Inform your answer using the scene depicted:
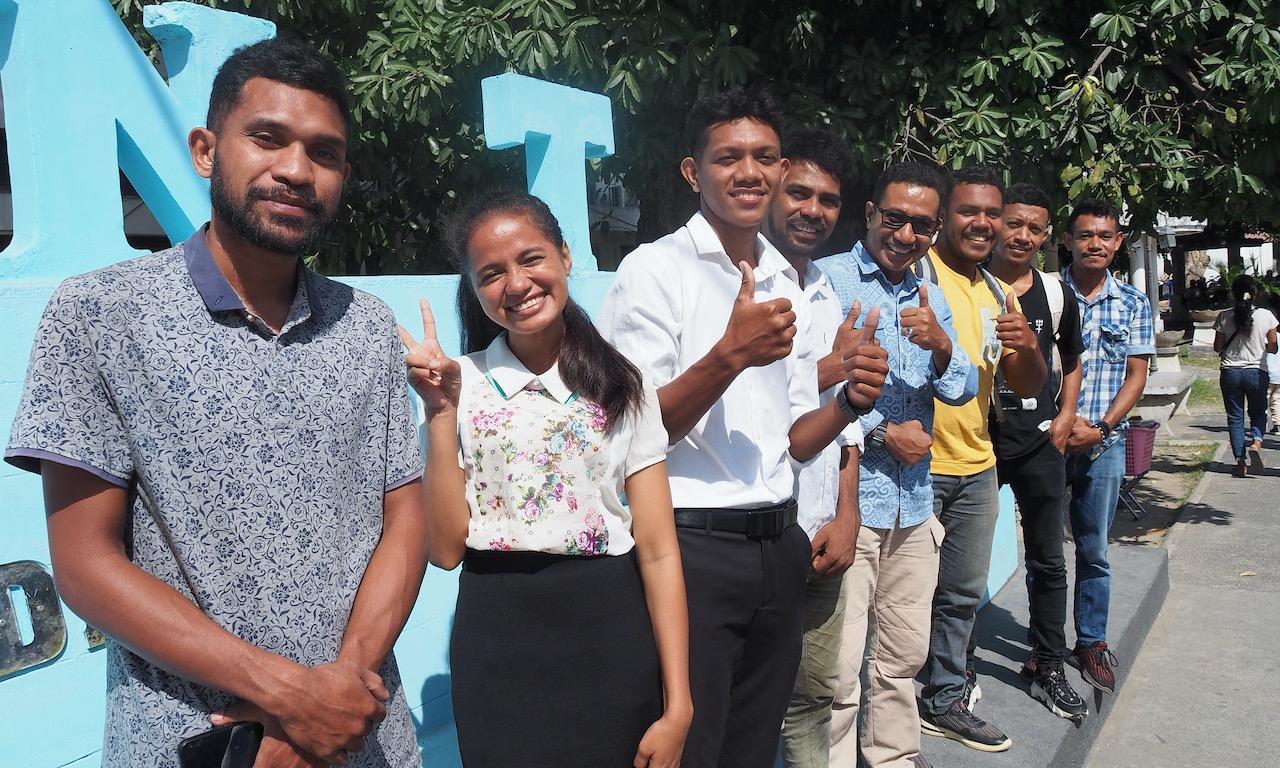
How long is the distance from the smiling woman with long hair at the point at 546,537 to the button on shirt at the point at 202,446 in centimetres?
28

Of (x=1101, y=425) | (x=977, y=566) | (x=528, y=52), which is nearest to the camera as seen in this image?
(x=977, y=566)

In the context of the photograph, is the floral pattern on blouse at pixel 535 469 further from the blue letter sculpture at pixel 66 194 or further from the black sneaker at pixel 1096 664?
the black sneaker at pixel 1096 664

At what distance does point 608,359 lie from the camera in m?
1.89


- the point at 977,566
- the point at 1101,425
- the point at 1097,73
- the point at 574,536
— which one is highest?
the point at 1097,73

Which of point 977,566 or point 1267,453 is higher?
point 977,566

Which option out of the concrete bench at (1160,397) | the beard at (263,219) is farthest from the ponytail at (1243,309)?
the beard at (263,219)

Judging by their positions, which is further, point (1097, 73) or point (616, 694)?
point (1097, 73)

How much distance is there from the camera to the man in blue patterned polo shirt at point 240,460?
1.29m

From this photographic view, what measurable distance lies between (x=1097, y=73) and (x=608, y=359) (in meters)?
4.18

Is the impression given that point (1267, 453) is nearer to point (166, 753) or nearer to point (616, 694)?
point (616, 694)

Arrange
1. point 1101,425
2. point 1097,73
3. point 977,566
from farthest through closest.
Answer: point 1097,73 → point 1101,425 → point 977,566

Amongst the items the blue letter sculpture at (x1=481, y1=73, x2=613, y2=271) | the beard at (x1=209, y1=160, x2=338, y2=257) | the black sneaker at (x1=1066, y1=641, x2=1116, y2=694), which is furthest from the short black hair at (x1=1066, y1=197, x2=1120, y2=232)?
the beard at (x1=209, y1=160, x2=338, y2=257)

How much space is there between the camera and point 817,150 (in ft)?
9.00

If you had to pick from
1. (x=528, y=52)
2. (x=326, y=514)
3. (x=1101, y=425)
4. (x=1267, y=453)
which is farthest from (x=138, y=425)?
(x=1267, y=453)
